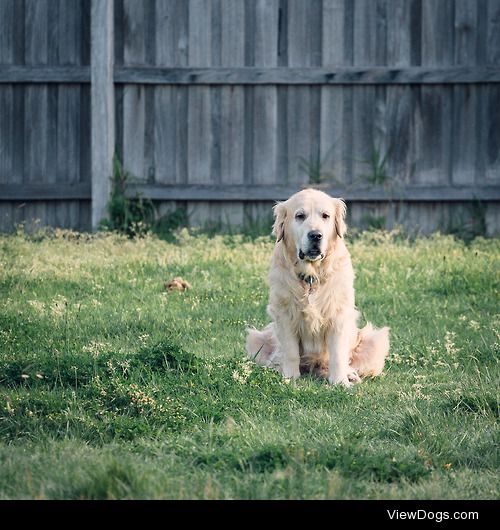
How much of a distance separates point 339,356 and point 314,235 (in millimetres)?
755

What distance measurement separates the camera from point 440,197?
1096 centimetres

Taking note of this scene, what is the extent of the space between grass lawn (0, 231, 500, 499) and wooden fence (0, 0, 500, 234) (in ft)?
7.77

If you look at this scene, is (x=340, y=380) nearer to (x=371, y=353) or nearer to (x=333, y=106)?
(x=371, y=353)

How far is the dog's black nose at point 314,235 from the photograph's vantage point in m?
5.66

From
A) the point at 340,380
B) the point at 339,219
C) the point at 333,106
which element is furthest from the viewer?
the point at 333,106

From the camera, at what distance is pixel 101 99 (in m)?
10.7

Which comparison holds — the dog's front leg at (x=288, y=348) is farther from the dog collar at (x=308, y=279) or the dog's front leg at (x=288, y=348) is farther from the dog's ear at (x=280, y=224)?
the dog's ear at (x=280, y=224)

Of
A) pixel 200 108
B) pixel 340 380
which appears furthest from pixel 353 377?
pixel 200 108

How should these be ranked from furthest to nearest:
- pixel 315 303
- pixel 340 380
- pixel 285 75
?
pixel 285 75 < pixel 315 303 < pixel 340 380

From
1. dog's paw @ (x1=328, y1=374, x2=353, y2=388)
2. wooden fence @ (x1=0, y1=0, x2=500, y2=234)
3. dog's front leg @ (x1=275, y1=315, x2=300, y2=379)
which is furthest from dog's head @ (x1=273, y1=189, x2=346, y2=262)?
wooden fence @ (x1=0, y1=0, x2=500, y2=234)
